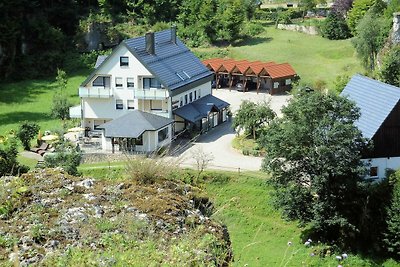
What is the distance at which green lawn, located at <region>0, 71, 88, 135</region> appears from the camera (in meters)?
41.1

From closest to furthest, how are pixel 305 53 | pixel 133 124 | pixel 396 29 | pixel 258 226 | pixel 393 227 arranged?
pixel 393 227
pixel 258 226
pixel 133 124
pixel 396 29
pixel 305 53

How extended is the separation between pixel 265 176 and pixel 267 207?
2.11 metres

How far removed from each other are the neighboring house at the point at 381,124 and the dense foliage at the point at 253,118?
6776 millimetres

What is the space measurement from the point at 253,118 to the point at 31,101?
62.8ft

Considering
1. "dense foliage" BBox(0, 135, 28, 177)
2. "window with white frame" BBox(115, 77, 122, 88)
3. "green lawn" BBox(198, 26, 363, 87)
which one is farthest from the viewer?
"green lawn" BBox(198, 26, 363, 87)

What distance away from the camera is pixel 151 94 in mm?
35562

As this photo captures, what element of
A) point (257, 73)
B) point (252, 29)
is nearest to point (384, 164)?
→ point (257, 73)

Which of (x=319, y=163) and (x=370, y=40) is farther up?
(x=370, y=40)

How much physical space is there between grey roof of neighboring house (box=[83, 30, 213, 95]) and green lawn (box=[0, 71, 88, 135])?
6523 mm

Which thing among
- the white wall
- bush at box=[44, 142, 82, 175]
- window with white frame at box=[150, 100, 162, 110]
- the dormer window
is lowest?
the white wall

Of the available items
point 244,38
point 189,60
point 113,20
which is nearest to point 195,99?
point 189,60

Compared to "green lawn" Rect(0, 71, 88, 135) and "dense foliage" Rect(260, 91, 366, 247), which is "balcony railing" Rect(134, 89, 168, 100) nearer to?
"green lawn" Rect(0, 71, 88, 135)

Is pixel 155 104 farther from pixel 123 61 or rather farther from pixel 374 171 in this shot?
pixel 374 171

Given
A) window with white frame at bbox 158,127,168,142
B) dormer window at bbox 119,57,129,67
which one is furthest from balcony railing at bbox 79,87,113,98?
window with white frame at bbox 158,127,168,142
